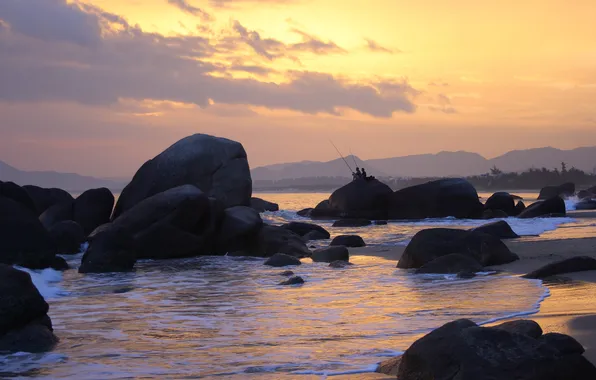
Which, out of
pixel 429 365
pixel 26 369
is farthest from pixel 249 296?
pixel 429 365

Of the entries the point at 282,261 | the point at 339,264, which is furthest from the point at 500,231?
the point at 282,261

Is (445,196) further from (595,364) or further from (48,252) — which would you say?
(595,364)

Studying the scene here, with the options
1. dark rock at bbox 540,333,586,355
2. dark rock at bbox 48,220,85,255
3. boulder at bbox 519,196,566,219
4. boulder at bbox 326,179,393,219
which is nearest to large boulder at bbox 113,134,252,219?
dark rock at bbox 48,220,85,255

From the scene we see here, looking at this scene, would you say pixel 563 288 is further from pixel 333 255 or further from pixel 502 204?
pixel 502 204

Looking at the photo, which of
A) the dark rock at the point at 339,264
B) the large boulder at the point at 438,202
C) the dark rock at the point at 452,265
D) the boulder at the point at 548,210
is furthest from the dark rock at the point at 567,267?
the large boulder at the point at 438,202

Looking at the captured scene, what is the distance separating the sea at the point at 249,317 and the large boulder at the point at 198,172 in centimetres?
890

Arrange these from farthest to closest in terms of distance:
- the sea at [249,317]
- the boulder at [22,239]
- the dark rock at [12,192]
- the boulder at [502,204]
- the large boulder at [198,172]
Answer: the boulder at [502,204] < the large boulder at [198,172] < the dark rock at [12,192] < the boulder at [22,239] < the sea at [249,317]

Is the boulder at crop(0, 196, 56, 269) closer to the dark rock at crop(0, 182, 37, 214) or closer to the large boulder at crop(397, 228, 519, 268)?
the dark rock at crop(0, 182, 37, 214)

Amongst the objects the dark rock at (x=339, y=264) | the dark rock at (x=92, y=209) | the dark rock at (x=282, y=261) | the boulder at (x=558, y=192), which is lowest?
the dark rock at (x=339, y=264)

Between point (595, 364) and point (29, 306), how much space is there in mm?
5266

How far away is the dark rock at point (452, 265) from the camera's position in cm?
1235

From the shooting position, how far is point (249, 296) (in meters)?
10.6

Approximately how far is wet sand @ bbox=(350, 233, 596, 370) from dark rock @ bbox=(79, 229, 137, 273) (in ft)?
17.6

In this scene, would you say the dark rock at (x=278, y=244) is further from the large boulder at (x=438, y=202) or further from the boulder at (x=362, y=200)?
the large boulder at (x=438, y=202)
